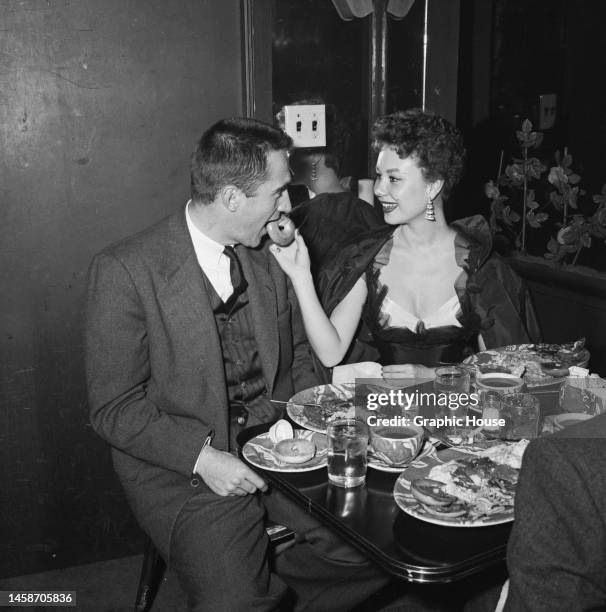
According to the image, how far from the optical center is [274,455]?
1.67 meters

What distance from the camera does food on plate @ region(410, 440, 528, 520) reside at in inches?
55.3

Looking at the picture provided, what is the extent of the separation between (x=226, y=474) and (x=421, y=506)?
0.64m

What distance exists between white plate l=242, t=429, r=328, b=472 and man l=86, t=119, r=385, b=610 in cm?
16

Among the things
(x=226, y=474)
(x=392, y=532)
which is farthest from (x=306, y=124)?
(x=392, y=532)

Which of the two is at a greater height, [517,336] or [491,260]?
[491,260]

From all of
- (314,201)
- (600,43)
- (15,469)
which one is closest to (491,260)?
(314,201)

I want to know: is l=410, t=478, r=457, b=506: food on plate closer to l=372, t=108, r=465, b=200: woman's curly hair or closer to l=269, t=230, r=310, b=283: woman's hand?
l=269, t=230, r=310, b=283: woman's hand

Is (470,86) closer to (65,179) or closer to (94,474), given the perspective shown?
(65,179)

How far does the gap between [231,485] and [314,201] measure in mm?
1395

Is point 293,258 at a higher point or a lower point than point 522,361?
higher

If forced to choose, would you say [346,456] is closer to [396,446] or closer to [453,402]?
[396,446]

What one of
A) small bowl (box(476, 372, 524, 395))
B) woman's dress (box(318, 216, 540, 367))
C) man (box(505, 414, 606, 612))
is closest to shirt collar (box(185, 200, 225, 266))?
woman's dress (box(318, 216, 540, 367))

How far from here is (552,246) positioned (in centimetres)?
414

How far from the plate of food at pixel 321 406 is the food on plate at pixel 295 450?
3.9 inches
